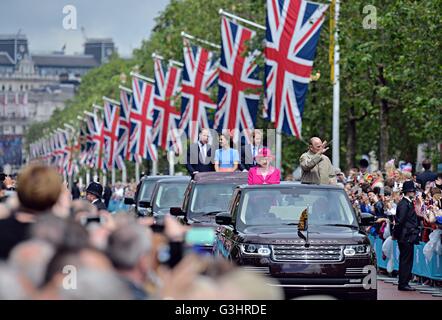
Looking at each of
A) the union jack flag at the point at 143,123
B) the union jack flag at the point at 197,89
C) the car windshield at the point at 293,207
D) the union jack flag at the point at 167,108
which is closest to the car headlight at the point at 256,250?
the car windshield at the point at 293,207

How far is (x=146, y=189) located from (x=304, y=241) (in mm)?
13809

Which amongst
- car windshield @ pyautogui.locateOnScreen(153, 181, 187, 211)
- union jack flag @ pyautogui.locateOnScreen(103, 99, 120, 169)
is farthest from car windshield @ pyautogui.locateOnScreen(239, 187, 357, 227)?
union jack flag @ pyautogui.locateOnScreen(103, 99, 120, 169)

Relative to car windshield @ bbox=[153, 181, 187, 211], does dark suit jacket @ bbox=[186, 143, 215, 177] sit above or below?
above

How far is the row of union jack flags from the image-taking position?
118 ft

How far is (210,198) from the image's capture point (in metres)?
21.9

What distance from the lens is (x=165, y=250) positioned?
5586mm

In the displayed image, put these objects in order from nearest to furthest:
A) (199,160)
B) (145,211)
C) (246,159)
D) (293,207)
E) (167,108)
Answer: (293,207) < (199,160) < (246,159) < (145,211) < (167,108)

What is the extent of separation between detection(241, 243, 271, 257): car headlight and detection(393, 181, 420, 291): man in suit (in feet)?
19.1

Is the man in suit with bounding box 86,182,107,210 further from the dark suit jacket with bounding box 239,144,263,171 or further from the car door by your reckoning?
the dark suit jacket with bounding box 239,144,263,171

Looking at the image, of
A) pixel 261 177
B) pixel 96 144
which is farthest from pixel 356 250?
pixel 96 144

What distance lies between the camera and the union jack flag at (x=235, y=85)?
142 ft

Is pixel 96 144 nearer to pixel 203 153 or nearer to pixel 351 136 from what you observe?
pixel 351 136

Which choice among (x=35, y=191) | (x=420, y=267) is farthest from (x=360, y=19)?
(x=35, y=191)

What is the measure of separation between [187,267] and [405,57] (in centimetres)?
2851
